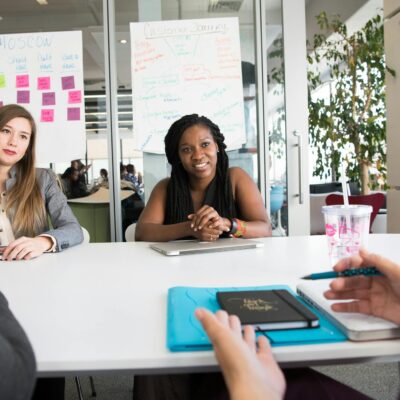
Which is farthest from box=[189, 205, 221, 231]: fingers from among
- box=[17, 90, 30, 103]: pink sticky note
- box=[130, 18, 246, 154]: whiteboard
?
box=[17, 90, 30, 103]: pink sticky note

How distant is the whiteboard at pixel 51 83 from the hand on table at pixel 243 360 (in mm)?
2774

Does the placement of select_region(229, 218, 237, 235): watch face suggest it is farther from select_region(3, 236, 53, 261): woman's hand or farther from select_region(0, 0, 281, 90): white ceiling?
select_region(0, 0, 281, 90): white ceiling

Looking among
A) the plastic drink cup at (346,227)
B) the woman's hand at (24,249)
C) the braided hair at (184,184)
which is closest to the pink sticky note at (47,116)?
the braided hair at (184,184)

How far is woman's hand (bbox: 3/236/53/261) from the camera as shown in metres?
1.49

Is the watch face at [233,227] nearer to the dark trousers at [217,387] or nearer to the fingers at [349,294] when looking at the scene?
the dark trousers at [217,387]

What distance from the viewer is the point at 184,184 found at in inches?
87.8

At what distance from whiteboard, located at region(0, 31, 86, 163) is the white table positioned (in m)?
1.65

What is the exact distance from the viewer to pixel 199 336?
720mm

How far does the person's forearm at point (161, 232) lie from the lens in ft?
5.79

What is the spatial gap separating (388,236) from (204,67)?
1.90 metres

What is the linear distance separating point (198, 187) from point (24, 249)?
3.13 feet

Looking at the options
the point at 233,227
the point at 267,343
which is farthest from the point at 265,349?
the point at 233,227

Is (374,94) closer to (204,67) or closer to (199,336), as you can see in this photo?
(204,67)

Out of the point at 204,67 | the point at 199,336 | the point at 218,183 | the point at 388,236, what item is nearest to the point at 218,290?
the point at 199,336
